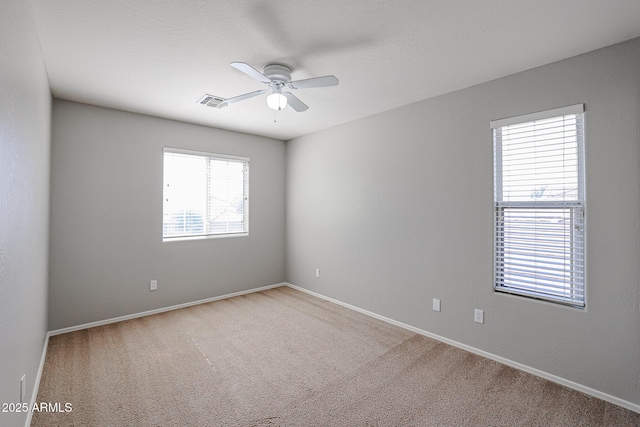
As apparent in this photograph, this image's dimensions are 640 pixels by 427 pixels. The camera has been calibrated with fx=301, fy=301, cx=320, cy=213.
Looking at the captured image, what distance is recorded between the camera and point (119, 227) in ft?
12.1

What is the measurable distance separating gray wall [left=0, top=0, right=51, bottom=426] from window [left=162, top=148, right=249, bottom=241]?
1.71m

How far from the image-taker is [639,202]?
A: 2.07 metres

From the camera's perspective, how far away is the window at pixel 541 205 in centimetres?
236

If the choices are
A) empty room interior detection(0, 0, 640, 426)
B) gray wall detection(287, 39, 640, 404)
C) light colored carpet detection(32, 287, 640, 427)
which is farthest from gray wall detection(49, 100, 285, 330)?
gray wall detection(287, 39, 640, 404)

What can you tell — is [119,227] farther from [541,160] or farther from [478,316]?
[541,160]

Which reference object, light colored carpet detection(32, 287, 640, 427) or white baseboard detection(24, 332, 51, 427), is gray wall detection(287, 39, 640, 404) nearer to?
light colored carpet detection(32, 287, 640, 427)

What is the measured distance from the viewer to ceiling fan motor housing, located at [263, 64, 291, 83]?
8.11ft

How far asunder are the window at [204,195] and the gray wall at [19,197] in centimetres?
171

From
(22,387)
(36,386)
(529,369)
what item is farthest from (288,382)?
(529,369)

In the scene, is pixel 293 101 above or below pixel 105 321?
above

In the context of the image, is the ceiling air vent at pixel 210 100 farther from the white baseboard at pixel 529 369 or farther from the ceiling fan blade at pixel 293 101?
the white baseboard at pixel 529 369

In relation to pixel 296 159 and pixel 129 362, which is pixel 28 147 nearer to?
pixel 129 362

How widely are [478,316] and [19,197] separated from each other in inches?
141

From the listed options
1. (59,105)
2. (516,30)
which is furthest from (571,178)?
(59,105)
